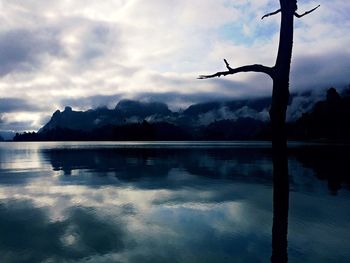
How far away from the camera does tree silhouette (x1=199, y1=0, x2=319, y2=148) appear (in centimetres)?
788

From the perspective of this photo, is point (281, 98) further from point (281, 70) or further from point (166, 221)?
point (166, 221)

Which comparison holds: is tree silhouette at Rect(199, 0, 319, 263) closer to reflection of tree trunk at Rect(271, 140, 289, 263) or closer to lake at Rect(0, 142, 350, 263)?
reflection of tree trunk at Rect(271, 140, 289, 263)

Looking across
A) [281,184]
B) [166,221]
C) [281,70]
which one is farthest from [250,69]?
[166,221]

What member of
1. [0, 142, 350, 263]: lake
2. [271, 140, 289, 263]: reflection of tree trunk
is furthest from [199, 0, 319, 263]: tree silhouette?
[0, 142, 350, 263]: lake

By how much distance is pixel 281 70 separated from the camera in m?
7.86

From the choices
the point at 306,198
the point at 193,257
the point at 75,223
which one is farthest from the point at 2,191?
the point at 306,198

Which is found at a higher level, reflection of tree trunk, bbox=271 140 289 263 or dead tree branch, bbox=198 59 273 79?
dead tree branch, bbox=198 59 273 79

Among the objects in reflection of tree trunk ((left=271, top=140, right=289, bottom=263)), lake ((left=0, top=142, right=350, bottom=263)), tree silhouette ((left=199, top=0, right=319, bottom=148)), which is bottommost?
lake ((left=0, top=142, right=350, bottom=263))

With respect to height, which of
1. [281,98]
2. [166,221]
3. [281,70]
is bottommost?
[166,221]

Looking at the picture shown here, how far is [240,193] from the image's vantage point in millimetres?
38281

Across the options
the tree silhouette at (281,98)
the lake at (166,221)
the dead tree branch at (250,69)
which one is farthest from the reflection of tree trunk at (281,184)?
the lake at (166,221)

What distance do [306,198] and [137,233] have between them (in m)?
19.5

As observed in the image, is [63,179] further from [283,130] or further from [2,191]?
[283,130]

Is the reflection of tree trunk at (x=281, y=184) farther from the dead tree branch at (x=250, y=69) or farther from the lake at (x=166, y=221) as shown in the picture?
the lake at (x=166, y=221)
